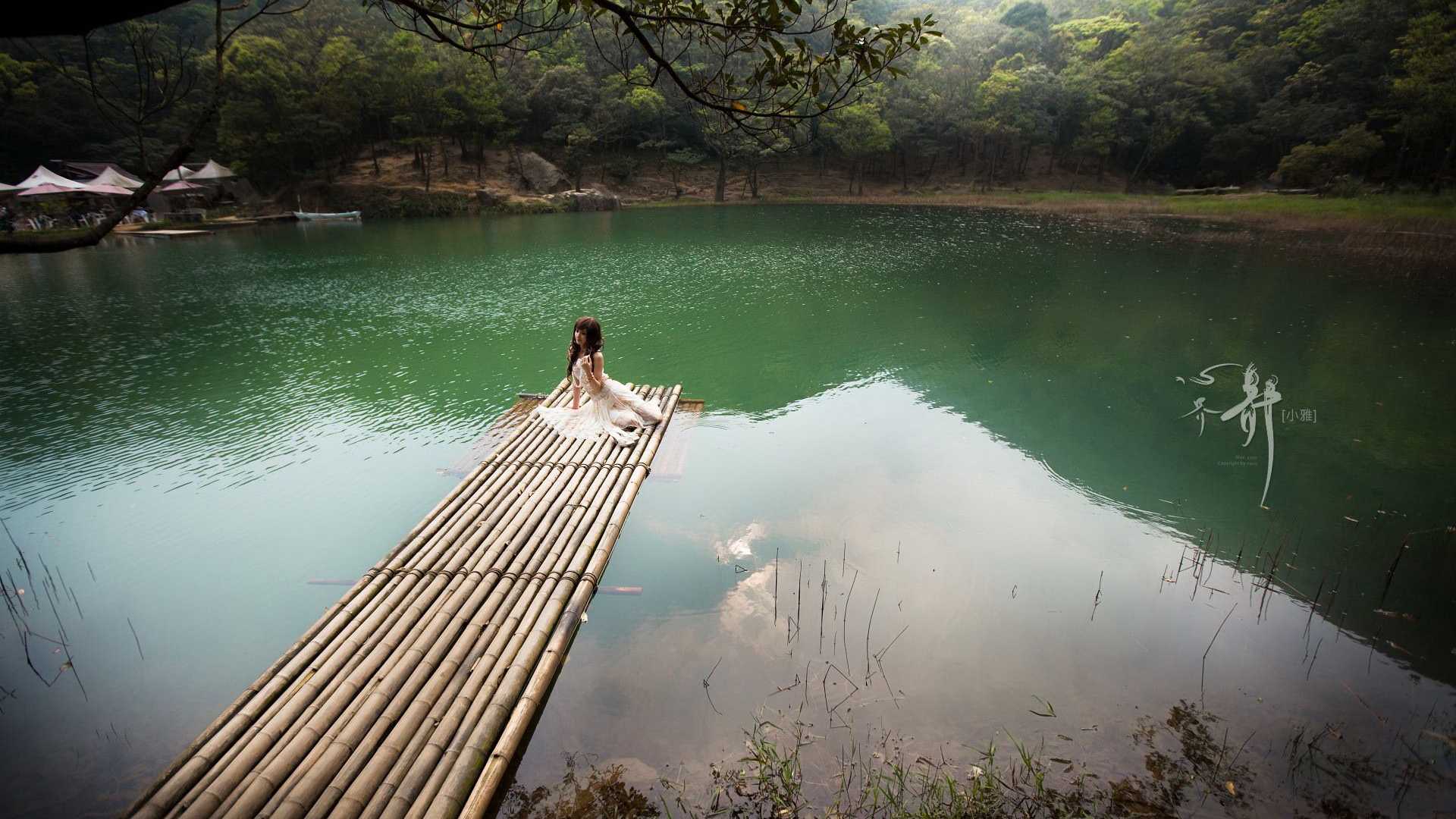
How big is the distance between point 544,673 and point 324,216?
106 feet

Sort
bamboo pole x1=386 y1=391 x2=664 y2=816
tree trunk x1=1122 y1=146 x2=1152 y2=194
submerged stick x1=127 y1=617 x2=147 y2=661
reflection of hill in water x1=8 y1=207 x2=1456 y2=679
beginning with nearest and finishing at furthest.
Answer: bamboo pole x1=386 y1=391 x2=664 y2=816
submerged stick x1=127 y1=617 x2=147 y2=661
reflection of hill in water x1=8 y1=207 x2=1456 y2=679
tree trunk x1=1122 y1=146 x2=1152 y2=194

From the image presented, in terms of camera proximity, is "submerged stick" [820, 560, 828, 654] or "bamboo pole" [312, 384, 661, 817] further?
"submerged stick" [820, 560, 828, 654]

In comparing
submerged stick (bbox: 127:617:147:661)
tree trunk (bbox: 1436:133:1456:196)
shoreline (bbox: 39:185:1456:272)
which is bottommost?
submerged stick (bbox: 127:617:147:661)

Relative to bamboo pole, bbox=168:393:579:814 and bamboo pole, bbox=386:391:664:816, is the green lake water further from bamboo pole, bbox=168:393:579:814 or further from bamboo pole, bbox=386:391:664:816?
bamboo pole, bbox=168:393:579:814

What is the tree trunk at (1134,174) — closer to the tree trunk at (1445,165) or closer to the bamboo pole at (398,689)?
the tree trunk at (1445,165)

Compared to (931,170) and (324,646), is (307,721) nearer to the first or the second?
(324,646)

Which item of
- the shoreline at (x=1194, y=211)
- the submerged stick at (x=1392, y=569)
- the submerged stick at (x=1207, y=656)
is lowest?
the submerged stick at (x=1207, y=656)

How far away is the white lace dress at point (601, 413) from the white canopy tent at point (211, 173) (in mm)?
30834

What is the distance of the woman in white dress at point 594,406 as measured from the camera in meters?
6.05

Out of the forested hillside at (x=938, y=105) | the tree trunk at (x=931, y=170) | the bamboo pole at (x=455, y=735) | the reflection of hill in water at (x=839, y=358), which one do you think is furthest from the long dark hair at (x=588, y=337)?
the tree trunk at (x=931, y=170)

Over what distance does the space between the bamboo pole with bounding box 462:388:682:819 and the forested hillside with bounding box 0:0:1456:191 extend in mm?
25642

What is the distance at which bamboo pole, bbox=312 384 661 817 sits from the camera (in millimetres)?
2580

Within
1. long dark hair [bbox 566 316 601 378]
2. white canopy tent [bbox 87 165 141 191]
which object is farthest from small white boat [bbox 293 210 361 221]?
long dark hair [bbox 566 316 601 378]

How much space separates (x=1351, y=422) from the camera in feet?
23.4
